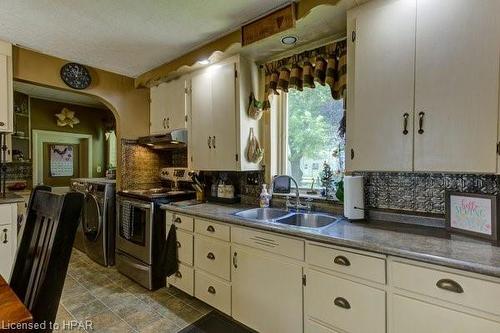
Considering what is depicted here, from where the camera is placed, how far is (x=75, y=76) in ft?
9.36

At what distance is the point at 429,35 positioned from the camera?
1440 mm

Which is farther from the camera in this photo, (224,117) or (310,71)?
(224,117)

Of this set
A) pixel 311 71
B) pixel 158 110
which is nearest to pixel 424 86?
pixel 311 71

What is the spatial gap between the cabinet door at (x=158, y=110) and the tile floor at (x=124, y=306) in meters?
1.67

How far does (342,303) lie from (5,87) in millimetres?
3256

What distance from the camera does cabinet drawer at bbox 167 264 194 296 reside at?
2346mm

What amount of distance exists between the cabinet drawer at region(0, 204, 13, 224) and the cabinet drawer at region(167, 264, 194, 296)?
1.60m

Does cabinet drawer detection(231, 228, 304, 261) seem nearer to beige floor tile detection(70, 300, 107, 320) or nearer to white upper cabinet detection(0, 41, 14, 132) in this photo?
beige floor tile detection(70, 300, 107, 320)

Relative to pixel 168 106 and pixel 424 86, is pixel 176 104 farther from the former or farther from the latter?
pixel 424 86

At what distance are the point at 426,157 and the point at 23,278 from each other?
193cm

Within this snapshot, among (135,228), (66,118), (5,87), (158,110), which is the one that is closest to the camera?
(5,87)

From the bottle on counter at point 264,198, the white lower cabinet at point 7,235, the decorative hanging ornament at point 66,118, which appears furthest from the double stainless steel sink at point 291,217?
the decorative hanging ornament at point 66,118

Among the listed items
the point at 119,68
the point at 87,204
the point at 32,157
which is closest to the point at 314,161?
the point at 119,68

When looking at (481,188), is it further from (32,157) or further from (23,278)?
(32,157)
